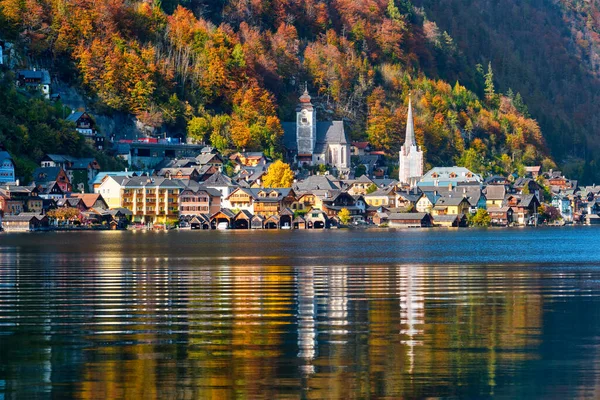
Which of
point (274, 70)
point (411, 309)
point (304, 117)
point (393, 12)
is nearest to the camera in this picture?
point (411, 309)

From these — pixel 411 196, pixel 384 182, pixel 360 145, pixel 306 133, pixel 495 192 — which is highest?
pixel 306 133

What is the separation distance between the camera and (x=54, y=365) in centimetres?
1875

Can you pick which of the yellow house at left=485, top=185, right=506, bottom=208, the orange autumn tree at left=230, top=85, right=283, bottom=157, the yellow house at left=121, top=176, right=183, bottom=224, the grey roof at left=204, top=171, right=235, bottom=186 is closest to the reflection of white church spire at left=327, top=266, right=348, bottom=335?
the yellow house at left=121, top=176, right=183, bottom=224

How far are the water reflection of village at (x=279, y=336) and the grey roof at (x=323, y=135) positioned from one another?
3807 inches

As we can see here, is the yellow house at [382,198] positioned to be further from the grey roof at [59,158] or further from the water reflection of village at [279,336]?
the water reflection of village at [279,336]

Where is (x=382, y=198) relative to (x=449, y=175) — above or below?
below

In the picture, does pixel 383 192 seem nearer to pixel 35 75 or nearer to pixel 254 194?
pixel 254 194

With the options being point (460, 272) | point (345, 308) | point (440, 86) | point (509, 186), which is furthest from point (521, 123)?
point (345, 308)

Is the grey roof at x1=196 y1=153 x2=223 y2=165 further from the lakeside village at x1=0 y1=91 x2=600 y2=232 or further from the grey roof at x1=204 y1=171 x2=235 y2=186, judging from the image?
the grey roof at x1=204 y1=171 x2=235 y2=186

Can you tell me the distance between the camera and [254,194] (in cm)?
10444

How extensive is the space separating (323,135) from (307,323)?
109 m

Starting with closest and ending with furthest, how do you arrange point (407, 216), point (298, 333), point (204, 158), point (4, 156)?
point (298, 333) < point (4, 156) < point (407, 216) < point (204, 158)

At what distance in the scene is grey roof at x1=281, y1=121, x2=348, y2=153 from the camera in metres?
132

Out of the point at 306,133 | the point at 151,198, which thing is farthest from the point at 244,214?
the point at 306,133
